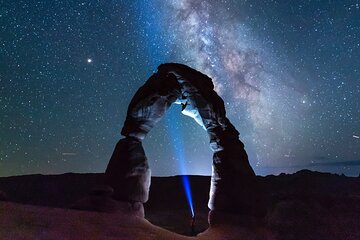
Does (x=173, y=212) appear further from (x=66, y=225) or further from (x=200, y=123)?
(x=66, y=225)

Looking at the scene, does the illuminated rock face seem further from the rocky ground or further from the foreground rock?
the foreground rock

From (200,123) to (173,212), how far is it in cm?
1413

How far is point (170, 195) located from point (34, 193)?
45.2 feet

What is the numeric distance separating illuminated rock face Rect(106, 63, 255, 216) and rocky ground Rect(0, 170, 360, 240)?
4.30ft

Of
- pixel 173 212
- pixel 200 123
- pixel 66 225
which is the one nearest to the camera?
pixel 66 225

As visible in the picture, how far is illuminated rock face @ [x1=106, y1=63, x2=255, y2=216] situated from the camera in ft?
39.4

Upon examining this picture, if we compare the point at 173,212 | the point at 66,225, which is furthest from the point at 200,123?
the point at 173,212

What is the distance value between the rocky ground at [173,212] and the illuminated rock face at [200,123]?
4.30 ft

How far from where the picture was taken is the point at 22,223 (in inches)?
253

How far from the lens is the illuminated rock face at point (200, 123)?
12.0 m

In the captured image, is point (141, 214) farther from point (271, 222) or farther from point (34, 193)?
Answer: point (34, 193)

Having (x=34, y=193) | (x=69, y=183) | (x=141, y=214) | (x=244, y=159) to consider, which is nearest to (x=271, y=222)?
(x=244, y=159)

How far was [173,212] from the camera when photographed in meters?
26.1

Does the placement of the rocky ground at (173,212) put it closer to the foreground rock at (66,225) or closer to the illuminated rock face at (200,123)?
the foreground rock at (66,225)
